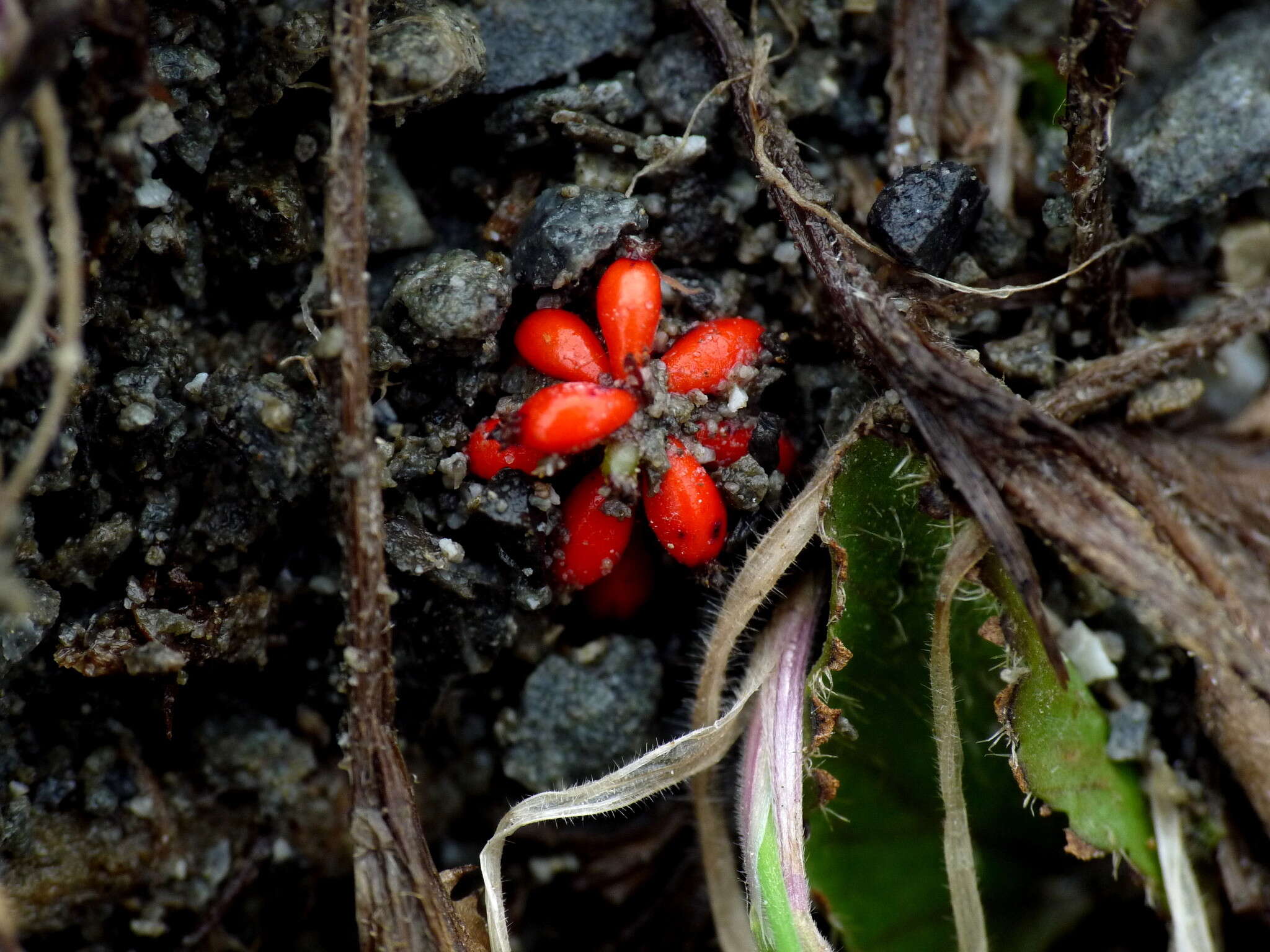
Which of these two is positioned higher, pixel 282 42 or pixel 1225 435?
pixel 282 42

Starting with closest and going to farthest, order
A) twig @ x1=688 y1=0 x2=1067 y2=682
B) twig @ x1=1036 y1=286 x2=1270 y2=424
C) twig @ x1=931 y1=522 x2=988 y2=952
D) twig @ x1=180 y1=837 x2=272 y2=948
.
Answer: twig @ x1=688 y1=0 x2=1067 y2=682
twig @ x1=931 y1=522 x2=988 y2=952
twig @ x1=1036 y1=286 x2=1270 y2=424
twig @ x1=180 y1=837 x2=272 y2=948

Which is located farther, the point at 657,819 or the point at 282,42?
the point at 657,819

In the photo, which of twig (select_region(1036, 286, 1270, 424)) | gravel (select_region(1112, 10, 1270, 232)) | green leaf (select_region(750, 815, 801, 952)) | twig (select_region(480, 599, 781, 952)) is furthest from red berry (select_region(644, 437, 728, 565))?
gravel (select_region(1112, 10, 1270, 232))

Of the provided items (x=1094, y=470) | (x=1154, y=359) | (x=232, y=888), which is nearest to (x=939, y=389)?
(x=1094, y=470)

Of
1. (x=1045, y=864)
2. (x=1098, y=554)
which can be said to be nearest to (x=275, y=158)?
(x=1098, y=554)

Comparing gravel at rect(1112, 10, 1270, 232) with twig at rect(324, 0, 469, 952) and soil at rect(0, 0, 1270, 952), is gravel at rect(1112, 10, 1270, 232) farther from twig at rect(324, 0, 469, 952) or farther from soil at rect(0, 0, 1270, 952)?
twig at rect(324, 0, 469, 952)

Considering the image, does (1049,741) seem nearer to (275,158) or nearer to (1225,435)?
(1225,435)
